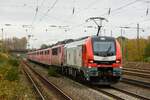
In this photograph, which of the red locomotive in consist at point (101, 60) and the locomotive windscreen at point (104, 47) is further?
the locomotive windscreen at point (104, 47)

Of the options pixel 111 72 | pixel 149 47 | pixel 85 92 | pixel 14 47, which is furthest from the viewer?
pixel 14 47

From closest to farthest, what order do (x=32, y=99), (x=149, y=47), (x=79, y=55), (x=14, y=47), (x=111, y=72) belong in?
(x=32, y=99)
(x=111, y=72)
(x=79, y=55)
(x=149, y=47)
(x=14, y=47)

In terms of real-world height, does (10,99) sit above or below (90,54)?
below

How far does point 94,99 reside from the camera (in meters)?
18.1

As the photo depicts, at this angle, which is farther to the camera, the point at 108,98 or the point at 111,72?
the point at 111,72

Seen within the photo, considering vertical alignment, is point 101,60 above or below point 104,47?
below

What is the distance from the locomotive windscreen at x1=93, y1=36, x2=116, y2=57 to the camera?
23.6m

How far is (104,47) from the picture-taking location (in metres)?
23.9

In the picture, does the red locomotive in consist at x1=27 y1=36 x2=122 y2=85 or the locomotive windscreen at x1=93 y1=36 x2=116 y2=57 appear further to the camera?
the locomotive windscreen at x1=93 y1=36 x2=116 y2=57

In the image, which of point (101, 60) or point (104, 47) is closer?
point (101, 60)

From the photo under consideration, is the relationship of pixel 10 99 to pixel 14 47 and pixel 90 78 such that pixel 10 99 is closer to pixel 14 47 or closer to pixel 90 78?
pixel 90 78

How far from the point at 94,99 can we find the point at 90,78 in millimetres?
5512

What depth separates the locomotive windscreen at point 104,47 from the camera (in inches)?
928

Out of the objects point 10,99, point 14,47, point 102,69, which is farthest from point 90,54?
point 14,47
